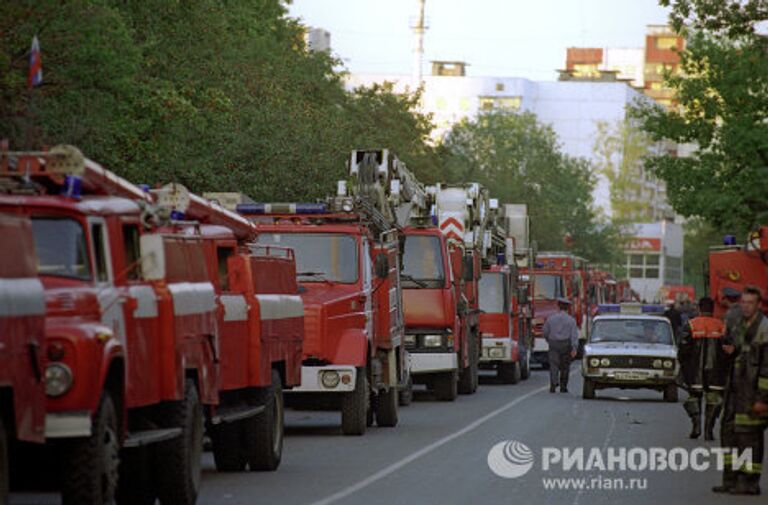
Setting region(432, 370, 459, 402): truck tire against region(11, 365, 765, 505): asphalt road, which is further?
region(432, 370, 459, 402): truck tire

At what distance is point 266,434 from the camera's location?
68.3 ft

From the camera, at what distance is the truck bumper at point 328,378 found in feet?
85.6

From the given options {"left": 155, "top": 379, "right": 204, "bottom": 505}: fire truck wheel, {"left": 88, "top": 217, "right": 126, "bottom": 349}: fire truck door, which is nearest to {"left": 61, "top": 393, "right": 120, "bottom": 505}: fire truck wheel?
{"left": 88, "top": 217, "right": 126, "bottom": 349}: fire truck door

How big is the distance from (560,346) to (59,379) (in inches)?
1174

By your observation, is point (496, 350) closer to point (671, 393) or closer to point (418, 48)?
point (671, 393)

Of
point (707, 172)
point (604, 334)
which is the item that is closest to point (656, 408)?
point (604, 334)

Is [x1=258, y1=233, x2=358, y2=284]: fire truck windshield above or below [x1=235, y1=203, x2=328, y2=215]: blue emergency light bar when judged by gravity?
below

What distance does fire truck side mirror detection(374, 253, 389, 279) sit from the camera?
27.6 meters

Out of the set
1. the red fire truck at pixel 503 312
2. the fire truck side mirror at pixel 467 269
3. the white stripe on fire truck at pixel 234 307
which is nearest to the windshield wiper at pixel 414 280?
the fire truck side mirror at pixel 467 269

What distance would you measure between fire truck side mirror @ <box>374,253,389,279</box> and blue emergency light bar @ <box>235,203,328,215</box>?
93 cm

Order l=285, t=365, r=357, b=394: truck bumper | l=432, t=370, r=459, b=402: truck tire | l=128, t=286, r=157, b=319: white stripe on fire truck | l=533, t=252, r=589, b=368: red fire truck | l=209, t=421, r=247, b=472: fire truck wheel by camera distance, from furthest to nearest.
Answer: l=533, t=252, r=589, b=368: red fire truck < l=432, t=370, r=459, b=402: truck tire < l=285, t=365, r=357, b=394: truck bumper < l=209, t=421, r=247, b=472: fire truck wheel < l=128, t=286, r=157, b=319: white stripe on fire truck

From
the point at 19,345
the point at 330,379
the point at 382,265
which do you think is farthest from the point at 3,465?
the point at 382,265

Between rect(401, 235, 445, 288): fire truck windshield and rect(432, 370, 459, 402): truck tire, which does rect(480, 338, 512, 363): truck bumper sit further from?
rect(401, 235, 445, 288): fire truck windshield

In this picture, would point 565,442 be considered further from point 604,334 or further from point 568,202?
point 568,202
